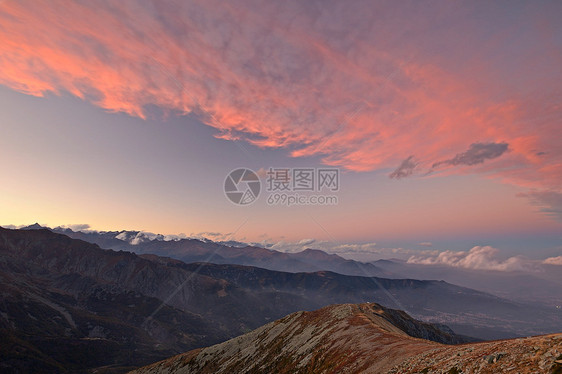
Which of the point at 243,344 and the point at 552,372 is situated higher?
the point at 552,372

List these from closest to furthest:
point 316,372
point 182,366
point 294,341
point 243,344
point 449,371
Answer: point 449,371 < point 316,372 < point 294,341 < point 243,344 < point 182,366

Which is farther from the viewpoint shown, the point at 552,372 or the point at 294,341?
the point at 294,341

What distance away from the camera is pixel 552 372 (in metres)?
19.1

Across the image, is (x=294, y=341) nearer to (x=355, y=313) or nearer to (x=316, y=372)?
(x=355, y=313)

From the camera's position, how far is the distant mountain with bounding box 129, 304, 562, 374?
2394 centimetres

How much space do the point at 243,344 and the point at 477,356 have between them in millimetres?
110011

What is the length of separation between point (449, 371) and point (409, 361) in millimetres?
11453

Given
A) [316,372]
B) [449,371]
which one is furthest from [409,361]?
[316,372]

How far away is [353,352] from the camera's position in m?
54.5

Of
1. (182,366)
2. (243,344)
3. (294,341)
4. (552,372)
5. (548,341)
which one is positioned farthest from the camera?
(182,366)

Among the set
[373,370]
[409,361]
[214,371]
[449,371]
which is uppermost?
[449,371]

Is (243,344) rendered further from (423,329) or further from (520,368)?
(520,368)

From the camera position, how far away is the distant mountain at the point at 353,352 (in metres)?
23.9

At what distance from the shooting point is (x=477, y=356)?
27344 millimetres
